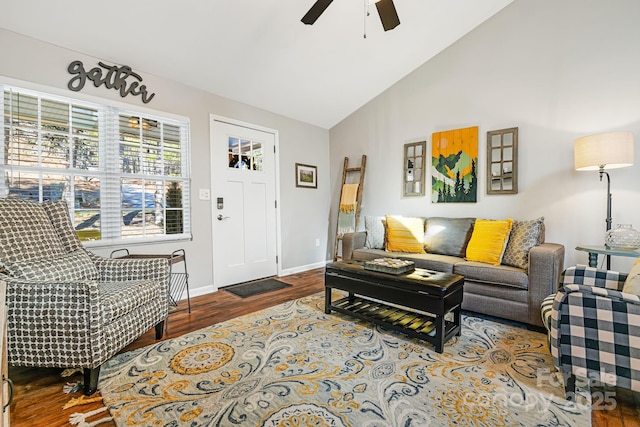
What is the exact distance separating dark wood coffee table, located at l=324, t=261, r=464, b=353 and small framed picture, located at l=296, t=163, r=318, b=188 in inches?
83.7

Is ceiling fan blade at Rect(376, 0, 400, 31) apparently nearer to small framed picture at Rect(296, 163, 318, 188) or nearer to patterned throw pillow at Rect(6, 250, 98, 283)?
small framed picture at Rect(296, 163, 318, 188)

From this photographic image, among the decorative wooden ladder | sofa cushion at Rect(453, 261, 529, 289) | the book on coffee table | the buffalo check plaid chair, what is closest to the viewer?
the buffalo check plaid chair

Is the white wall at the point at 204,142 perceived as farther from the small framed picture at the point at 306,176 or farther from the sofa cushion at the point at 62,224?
the sofa cushion at the point at 62,224

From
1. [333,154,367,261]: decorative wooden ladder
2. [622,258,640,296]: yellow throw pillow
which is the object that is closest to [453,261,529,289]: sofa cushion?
[622,258,640,296]: yellow throw pillow

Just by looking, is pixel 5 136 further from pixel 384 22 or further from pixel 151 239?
pixel 384 22

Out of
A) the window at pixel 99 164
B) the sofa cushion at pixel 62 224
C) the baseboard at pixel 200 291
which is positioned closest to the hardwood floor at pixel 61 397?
Result: the baseboard at pixel 200 291

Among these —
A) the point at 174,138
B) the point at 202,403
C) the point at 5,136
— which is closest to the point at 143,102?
the point at 174,138

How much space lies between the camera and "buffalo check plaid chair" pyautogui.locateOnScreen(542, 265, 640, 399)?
1.41m

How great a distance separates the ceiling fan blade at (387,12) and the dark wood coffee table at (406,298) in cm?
190

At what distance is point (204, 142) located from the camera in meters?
3.46

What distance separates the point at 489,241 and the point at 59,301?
332 centimetres

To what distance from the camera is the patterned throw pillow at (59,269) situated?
171cm

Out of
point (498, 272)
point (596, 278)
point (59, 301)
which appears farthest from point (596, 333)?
point (59, 301)

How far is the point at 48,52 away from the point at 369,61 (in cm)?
312
